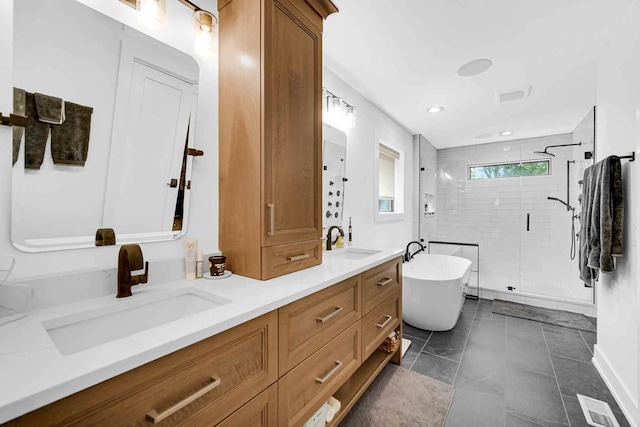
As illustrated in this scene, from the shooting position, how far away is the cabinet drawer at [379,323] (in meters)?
1.69

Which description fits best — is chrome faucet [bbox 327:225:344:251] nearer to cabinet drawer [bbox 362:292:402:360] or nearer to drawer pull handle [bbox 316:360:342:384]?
cabinet drawer [bbox 362:292:402:360]

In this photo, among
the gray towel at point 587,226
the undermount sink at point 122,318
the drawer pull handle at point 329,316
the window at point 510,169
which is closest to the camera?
the undermount sink at point 122,318

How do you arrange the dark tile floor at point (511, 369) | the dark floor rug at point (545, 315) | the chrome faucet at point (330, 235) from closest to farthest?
the dark tile floor at point (511, 369)
the chrome faucet at point (330, 235)
the dark floor rug at point (545, 315)

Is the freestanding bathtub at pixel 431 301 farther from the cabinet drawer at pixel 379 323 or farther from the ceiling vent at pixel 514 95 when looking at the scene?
the ceiling vent at pixel 514 95

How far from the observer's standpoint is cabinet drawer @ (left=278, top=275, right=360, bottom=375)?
109cm

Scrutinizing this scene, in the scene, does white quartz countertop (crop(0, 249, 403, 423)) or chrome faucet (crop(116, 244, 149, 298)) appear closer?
white quartz countertop (crop(0, 249, 403, 423))

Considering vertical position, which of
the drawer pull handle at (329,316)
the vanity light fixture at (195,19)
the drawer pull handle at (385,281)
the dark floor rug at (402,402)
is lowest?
the dark floor rug at (402,402)

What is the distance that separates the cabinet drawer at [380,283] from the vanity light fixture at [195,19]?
1522mm

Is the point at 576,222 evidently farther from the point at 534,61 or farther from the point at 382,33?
the point at 382,33

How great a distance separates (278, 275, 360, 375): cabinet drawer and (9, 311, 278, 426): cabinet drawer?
0.21ft

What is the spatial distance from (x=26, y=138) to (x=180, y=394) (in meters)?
0.97

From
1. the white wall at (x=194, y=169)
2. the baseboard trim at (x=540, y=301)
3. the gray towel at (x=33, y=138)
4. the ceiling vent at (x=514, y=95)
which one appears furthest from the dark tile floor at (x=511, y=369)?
the ceiling vent at (x=514, y=95)

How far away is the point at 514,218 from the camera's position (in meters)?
4.40

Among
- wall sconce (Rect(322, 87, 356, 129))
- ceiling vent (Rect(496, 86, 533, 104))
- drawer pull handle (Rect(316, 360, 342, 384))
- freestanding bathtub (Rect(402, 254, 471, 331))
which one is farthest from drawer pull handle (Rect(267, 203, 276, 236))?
ceiling vent (Rect(496, 86, 533, 104))
